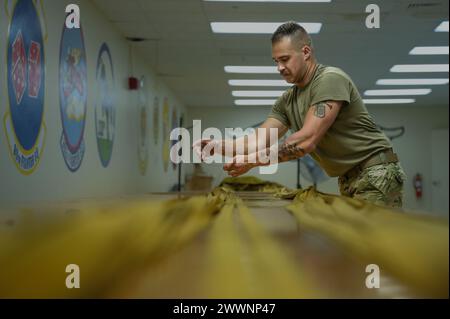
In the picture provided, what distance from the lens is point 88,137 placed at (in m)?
3.68

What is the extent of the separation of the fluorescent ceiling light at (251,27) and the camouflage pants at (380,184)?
2.92 metres

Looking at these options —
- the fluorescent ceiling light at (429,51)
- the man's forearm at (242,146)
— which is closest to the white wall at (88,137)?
the man's forearm at (242,146)

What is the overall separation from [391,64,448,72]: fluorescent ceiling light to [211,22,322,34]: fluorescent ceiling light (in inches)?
90.3

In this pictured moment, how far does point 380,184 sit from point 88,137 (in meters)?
2.56

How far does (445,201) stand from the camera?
31.7 ft

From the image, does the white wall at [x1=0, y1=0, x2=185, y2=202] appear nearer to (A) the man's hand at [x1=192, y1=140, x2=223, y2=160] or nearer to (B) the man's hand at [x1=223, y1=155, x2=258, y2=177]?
(A) the man's hand at [x1=192, y1=140, x2=223, y2=160]

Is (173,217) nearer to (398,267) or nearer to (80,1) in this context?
(398,267)

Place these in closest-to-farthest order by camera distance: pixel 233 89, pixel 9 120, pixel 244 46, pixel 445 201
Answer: pixel 9 120
pixel 244 46
pixel 233 89
pixel 445 201

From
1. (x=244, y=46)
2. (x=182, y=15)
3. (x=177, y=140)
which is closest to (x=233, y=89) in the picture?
(x=177, y=140)

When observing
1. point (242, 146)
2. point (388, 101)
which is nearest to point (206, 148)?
point (242, 146)

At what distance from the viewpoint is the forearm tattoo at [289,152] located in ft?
5.46
